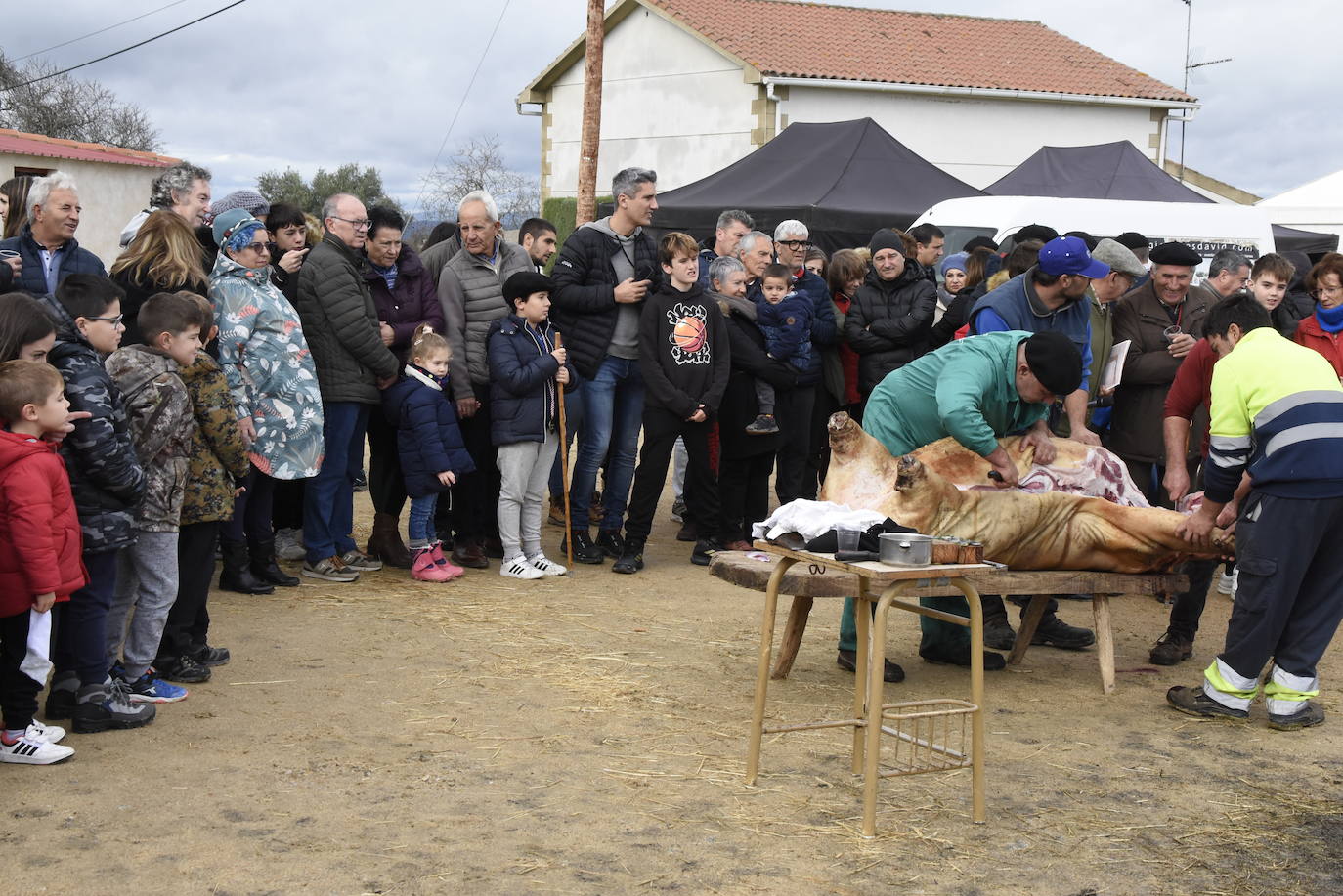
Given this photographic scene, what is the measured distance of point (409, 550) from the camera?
810 cm

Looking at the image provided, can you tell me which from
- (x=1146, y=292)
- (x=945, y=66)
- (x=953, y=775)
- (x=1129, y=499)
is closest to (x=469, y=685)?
(x=953, y=775)

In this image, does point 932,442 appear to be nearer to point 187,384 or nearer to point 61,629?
point 187,384

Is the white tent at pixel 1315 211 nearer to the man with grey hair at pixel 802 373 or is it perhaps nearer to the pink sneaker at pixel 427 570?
the man with grey hair at pixel 802 373

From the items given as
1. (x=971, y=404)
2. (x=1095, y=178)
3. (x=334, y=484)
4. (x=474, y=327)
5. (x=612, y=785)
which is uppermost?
(x=1095, y=178)

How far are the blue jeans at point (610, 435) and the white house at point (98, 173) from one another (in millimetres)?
19232

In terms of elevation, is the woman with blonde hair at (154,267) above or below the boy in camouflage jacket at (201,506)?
above

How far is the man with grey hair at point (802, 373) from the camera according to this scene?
8.85 meters

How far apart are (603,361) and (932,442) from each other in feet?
8.64

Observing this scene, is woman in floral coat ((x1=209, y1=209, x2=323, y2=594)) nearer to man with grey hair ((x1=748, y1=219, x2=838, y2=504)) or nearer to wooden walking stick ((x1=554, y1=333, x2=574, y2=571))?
wooden walking stick ((x1=554, y1=333, x2=574, y2=571))

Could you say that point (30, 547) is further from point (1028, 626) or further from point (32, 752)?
point (1028, 626)

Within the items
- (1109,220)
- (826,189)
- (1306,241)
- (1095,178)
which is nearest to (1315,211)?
(1306,241)

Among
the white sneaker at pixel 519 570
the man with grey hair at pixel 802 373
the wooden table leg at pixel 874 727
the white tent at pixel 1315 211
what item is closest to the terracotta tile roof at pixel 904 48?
the white tent at pixel 1315 211

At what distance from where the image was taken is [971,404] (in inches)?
230

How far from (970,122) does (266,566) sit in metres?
25.2
